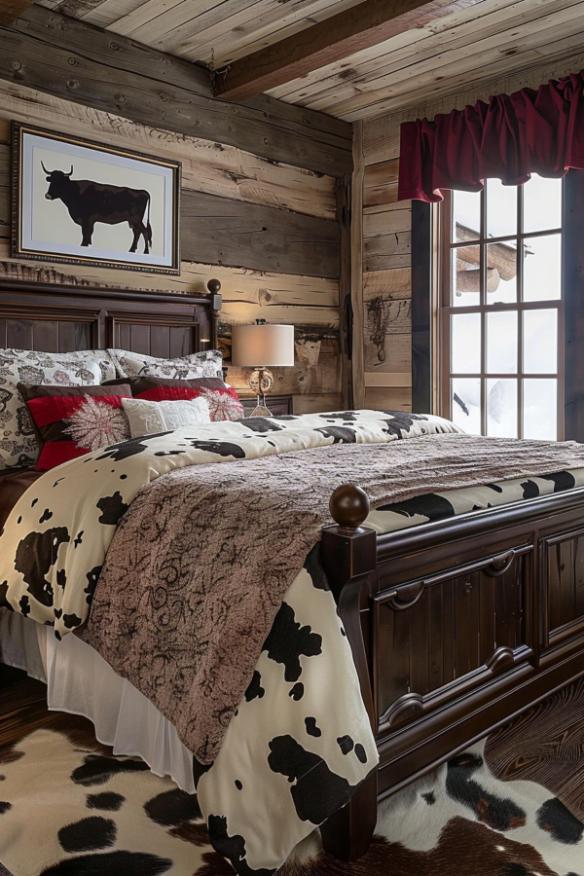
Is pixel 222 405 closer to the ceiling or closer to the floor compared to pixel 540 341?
closer to the floor

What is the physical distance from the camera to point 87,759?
203cm

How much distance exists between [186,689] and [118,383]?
1657 mm

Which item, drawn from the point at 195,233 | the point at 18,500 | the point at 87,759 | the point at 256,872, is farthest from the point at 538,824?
the point at 195,233

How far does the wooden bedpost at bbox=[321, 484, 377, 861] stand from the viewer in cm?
154

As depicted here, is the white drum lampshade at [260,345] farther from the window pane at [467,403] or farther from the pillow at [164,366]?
the window pane at [467,403]

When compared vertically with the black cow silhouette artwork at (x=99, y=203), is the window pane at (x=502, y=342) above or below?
below

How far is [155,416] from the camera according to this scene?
Answer: 2.80 meters

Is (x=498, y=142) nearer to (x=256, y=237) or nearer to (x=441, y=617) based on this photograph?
(x=256, y=237)

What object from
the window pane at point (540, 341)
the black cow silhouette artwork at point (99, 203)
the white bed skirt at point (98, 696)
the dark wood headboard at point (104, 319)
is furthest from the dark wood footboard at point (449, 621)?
the black cow silhouette artwork at point (99, 203)

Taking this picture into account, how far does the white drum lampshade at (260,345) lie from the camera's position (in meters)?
4.02

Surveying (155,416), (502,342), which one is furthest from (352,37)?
(155,416)

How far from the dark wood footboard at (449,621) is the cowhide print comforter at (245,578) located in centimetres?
10

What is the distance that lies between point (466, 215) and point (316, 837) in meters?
3.57

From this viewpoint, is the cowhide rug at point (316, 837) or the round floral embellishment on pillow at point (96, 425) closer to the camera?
the cowhide rug at point (316, 837)
